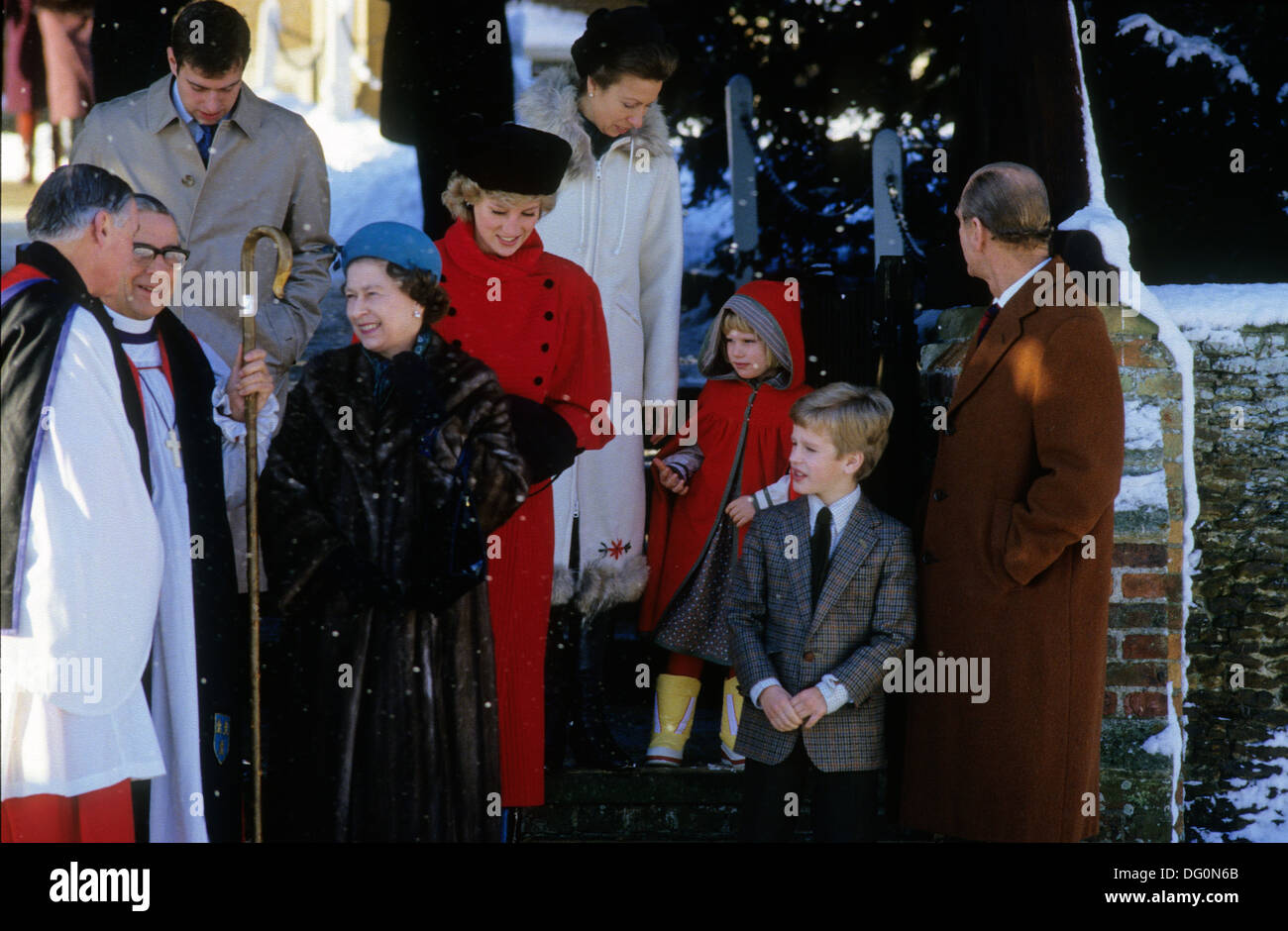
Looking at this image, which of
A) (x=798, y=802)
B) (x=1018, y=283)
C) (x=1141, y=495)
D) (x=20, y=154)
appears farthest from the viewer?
(x=20, y=154)

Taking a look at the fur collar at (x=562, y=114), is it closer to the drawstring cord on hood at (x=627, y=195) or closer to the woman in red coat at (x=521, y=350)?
the drawstring cord on hood at (x=627, y=195)

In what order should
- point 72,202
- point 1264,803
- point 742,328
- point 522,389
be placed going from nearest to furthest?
point 72,202
point 522,389
point 742,328
point 1264,803

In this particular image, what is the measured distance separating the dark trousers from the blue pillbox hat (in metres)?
1.80

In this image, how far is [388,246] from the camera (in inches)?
169

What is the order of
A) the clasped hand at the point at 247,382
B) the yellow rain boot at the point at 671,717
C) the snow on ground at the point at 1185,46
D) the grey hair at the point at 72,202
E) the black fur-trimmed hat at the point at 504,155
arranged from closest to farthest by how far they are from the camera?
the grey hair at the point at 72,202 → the clasped hand at the point at 247,382 → the black fur-trimmed hat at the point at 504,155 → the yellow rain boot at the point at 671,717 → the snow on ground at the point at 1185,46

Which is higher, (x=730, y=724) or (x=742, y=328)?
(x=742, y=328)

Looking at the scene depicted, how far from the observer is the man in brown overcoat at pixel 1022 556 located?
167 inches

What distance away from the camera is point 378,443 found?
4.22 m

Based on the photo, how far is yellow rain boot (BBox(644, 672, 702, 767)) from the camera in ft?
16.4

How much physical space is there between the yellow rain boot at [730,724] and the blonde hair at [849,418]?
3.14 ft

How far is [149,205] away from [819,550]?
87.9 inches

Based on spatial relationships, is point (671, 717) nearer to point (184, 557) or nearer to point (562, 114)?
point (184, 557)

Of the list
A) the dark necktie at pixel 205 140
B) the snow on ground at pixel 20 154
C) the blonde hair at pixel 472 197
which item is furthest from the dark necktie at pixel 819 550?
the snow on ground at pixel 20 154

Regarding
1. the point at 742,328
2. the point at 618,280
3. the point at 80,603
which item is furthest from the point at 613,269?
the point at 80,603
